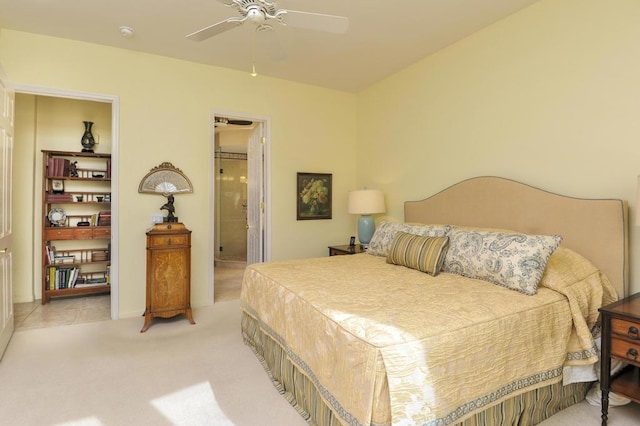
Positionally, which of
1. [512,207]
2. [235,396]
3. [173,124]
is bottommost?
[235,396]

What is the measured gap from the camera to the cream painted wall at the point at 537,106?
2.27 metres

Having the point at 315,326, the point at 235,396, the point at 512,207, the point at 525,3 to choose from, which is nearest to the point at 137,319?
the point at 235,396

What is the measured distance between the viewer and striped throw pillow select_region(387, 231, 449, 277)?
101 inches

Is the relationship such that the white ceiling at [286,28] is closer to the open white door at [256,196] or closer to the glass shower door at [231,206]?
the open white door at [256,196]

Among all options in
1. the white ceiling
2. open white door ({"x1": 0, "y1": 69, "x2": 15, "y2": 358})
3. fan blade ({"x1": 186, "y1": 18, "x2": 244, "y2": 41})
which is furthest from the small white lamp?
open white door ({"x1": 0, "y1": 69, "x2": 15, "y2": 358})

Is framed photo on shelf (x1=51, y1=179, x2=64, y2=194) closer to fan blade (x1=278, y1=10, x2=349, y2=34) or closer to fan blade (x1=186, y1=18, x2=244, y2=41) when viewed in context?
fan blade (x1=186, y1=18, x2=244, y2=41)

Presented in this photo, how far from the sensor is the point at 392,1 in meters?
A: 2.71

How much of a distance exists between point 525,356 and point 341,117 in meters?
3.91

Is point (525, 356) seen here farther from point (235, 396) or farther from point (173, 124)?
point (173, 124)

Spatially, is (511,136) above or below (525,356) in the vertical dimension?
above

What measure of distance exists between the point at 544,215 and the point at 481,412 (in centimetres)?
166

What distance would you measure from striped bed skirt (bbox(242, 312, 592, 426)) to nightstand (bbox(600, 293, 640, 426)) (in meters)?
0.21

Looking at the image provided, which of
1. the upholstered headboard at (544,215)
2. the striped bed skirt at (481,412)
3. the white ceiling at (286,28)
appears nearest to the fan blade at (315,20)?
the white ceiling at (286,28)

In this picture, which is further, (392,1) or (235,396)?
(392,1)
